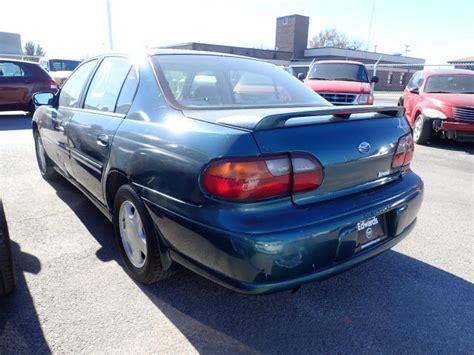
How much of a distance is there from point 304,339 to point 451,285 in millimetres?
1317

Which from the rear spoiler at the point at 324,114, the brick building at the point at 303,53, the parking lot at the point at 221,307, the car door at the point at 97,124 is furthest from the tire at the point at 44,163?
the brick building at the point at 303,53

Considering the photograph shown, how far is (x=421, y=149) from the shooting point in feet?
26.0

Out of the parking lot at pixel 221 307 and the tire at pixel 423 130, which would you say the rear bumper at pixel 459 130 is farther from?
the parking lot at pixel 221 307

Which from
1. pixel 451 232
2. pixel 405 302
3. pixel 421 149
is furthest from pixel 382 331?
pixel 421 149

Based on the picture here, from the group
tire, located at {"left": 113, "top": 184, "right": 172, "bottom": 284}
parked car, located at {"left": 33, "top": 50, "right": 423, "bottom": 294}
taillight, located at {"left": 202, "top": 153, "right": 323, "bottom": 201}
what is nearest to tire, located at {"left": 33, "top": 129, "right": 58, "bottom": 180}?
parked car, located at {"left": 33, "top": 50, "right": 423, "bottom": 294}

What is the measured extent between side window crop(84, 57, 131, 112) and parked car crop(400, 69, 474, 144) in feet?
22.6

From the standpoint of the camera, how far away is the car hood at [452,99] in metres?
7.51

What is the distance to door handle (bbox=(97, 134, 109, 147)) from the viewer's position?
2.74m

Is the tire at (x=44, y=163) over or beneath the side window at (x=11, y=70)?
beneath

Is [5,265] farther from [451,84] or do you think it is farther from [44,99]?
[451,84]

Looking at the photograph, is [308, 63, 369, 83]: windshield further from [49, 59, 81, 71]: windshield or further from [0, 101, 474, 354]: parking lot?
[49, 59, 81, 71]: windshield

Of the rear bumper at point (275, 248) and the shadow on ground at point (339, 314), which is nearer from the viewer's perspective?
the rear bumper at point (275, 248)

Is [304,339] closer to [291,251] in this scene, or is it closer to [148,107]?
[291,251]

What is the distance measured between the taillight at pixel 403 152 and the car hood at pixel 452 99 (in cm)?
597
